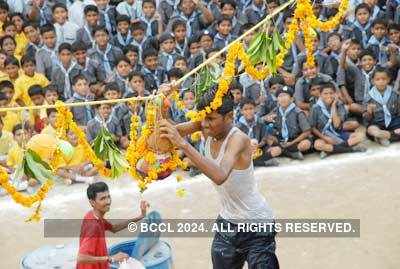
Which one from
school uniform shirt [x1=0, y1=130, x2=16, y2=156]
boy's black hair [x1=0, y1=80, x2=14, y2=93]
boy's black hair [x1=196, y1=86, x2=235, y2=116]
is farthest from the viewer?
boy's black hair [x1=0, y1=80, x2=14, y2=93]

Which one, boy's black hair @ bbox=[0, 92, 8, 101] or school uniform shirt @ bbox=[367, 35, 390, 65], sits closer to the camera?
boy's black hair @ bbox=[0, 92, 8, 101]

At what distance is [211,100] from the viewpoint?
15.0 ft

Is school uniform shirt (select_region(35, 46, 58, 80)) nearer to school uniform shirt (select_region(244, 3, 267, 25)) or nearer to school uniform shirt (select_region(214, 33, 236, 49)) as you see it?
school uniform shirt (select_region(214, 33, 236, 49))

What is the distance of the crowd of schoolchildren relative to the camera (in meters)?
7.85

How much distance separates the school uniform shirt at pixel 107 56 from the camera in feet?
29.2

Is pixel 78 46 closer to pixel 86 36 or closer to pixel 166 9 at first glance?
pixel 86 36

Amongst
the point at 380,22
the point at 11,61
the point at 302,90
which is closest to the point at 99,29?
the point at 11,61

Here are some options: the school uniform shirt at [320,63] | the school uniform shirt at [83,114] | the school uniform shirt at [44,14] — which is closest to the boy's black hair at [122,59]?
the school uniform shirt at [83,114]

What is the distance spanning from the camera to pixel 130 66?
8.66m

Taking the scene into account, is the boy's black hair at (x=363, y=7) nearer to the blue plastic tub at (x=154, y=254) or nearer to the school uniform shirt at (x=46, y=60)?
the school uniform shirt at (x=46, y=60)

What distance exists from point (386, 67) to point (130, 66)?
2.68m

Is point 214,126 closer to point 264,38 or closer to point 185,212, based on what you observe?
point 264,38

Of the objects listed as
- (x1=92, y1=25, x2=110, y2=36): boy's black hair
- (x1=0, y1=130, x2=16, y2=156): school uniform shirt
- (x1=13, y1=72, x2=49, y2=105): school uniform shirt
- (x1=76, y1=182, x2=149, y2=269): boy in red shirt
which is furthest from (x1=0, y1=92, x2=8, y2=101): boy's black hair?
(x1=76, y1=182, x2=149, y2=269): boy in red shirt

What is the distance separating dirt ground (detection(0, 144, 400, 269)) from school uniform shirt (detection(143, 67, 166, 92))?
1.50m
